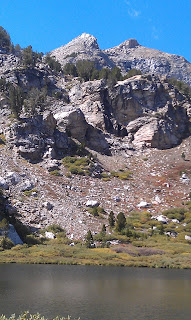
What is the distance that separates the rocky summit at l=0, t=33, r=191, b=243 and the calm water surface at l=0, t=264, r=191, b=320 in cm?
1920

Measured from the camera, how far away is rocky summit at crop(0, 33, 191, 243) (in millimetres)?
59300

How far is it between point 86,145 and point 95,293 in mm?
63858

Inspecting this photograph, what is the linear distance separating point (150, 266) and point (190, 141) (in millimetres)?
59656

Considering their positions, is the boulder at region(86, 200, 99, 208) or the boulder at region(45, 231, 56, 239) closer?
the boulder at region(45, 231, 56, 239)

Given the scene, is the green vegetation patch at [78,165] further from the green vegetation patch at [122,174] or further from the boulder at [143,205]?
the boulder at [143,205]

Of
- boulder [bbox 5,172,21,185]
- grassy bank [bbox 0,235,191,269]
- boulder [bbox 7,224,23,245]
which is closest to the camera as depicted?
grassy bank [bbox 0,235,191,269]

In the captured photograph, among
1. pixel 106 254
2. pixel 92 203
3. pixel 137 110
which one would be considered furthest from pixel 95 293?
pixel 137 110

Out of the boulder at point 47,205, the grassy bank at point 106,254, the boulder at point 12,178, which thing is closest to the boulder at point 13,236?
the grassy bank at point 106,254

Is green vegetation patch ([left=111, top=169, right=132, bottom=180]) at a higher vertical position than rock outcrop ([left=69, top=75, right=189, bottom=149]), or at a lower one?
lower

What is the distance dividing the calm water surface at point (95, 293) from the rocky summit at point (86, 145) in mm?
19198

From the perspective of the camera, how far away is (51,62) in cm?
12294

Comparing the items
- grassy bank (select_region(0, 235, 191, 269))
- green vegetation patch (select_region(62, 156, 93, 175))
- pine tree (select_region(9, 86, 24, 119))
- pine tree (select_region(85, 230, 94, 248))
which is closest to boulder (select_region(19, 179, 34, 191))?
green vegetation patch (select_region(62, 156, 93, 175))

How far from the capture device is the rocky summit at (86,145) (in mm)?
59300

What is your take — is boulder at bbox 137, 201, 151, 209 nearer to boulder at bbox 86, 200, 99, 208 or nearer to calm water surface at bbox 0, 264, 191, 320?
boulder at bbox 86, 200, 99, 208
